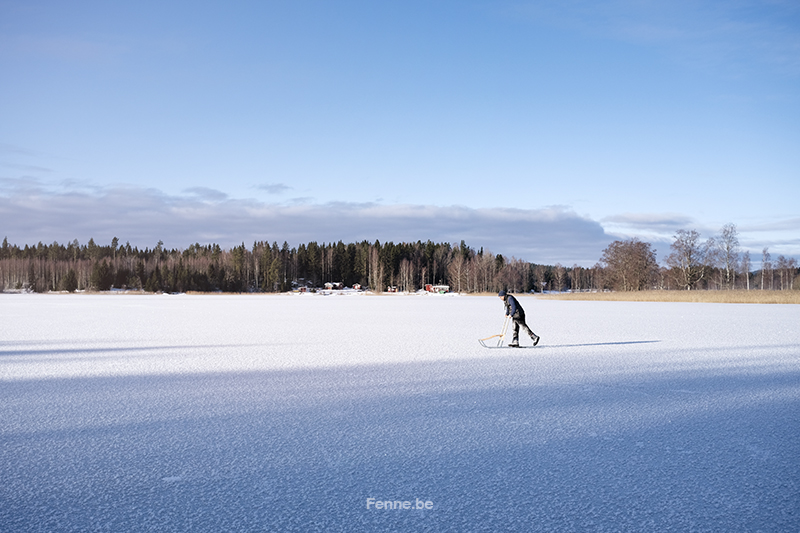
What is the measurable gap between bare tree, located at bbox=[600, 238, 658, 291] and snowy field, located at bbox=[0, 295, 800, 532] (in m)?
55.6

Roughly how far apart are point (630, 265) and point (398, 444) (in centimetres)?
6266

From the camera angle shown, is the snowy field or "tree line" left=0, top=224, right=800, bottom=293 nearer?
the snowy field

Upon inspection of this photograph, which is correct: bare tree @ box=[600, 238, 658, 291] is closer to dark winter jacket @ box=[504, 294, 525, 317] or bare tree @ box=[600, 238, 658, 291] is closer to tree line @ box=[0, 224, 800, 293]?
tree line @ box=[0, 224, 800, 293]

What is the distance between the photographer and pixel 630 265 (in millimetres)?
60969

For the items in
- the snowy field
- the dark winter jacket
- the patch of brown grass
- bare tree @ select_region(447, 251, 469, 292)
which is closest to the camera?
the snowy field

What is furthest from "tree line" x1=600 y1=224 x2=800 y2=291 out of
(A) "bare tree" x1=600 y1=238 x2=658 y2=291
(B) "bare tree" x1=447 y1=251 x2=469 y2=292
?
(B) "bare tree" x1=447 y1=251 x2=469 y2=292

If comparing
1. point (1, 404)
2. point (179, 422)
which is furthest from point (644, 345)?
point (1, 404)

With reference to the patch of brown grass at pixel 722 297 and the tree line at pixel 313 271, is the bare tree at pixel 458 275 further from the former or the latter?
the patch of brown grass at pixel 722 297

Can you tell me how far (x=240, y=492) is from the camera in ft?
11.3

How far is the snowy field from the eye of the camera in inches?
125

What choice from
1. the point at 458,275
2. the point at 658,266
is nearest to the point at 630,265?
the point at 658,266

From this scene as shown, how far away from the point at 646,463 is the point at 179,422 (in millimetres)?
4247

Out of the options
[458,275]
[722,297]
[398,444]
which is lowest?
[398,444]

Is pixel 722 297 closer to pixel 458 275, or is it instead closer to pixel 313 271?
pixel 458 275
